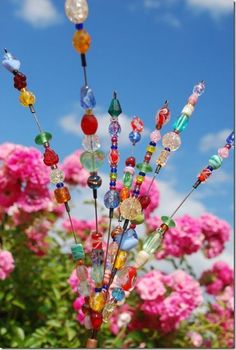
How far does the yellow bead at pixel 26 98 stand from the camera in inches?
32.8

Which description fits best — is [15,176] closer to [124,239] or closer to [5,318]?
[5,318]

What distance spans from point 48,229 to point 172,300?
1.60 feet

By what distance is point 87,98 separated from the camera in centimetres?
75

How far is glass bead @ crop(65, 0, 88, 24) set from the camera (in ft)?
2.38

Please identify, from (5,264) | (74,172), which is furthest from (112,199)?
(74,172)

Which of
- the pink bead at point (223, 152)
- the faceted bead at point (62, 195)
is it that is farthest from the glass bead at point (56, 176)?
the pink bead at point (223, 152)

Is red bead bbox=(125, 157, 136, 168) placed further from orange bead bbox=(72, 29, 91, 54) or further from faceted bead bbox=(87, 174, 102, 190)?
orange bead bbox=(72, 29, 91, 54)

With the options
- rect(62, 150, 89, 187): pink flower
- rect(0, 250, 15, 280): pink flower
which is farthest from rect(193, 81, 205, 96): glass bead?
rect(62, 150, 89, 187): pink flower

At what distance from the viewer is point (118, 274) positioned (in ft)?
2.73

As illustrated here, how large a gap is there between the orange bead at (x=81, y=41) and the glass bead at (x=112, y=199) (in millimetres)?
197

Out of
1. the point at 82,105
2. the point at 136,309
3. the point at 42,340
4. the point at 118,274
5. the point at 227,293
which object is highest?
the point at 227,293

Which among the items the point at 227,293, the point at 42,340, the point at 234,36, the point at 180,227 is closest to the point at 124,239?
the point at 234,36

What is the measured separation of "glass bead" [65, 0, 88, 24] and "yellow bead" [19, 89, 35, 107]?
0.14 metres

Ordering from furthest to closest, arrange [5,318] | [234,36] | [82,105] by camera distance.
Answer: [5,318] → [234,36] → [82,105]
